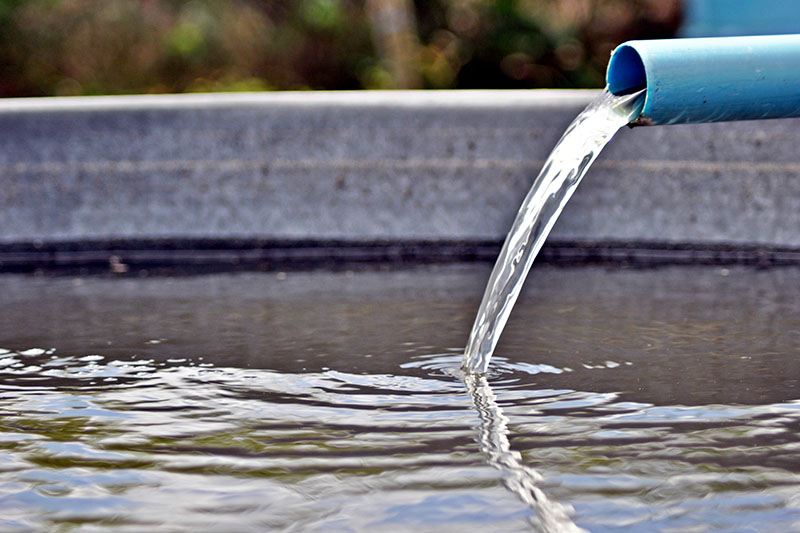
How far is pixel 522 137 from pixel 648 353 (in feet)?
7.07

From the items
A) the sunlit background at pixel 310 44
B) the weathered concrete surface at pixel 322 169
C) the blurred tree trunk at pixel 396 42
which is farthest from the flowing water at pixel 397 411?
the sunlit background at pixel 310 44

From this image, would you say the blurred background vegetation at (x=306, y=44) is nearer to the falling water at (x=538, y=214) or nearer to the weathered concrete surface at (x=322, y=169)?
the weathered concrete surface at (x=322, y=169)

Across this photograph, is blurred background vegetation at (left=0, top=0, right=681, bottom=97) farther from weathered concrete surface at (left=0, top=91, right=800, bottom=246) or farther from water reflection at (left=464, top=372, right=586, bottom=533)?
water reflection at (left=464, top=372, right=586, bottom=533)

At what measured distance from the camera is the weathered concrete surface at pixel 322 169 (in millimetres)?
5379

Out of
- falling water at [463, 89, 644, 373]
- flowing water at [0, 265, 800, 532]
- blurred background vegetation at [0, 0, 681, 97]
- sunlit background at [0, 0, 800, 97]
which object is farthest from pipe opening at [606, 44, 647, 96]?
blurred background vegetation at [0, 0, 681, 97]

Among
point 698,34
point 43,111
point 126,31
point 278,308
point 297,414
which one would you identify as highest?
point 126,31

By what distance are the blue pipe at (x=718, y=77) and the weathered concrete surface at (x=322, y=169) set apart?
2.54m

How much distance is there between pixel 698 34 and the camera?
9875mm

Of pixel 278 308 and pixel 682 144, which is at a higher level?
pixel 682 144

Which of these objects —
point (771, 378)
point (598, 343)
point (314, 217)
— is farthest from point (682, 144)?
point (771, 378)

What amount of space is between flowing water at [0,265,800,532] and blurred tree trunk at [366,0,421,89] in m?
7.75

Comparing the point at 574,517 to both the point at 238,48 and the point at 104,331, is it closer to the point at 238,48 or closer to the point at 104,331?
the point at 104,331

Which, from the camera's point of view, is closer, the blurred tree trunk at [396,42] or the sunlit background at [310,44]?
the blurred tree trunk at [396,42]

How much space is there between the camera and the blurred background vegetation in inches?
502
